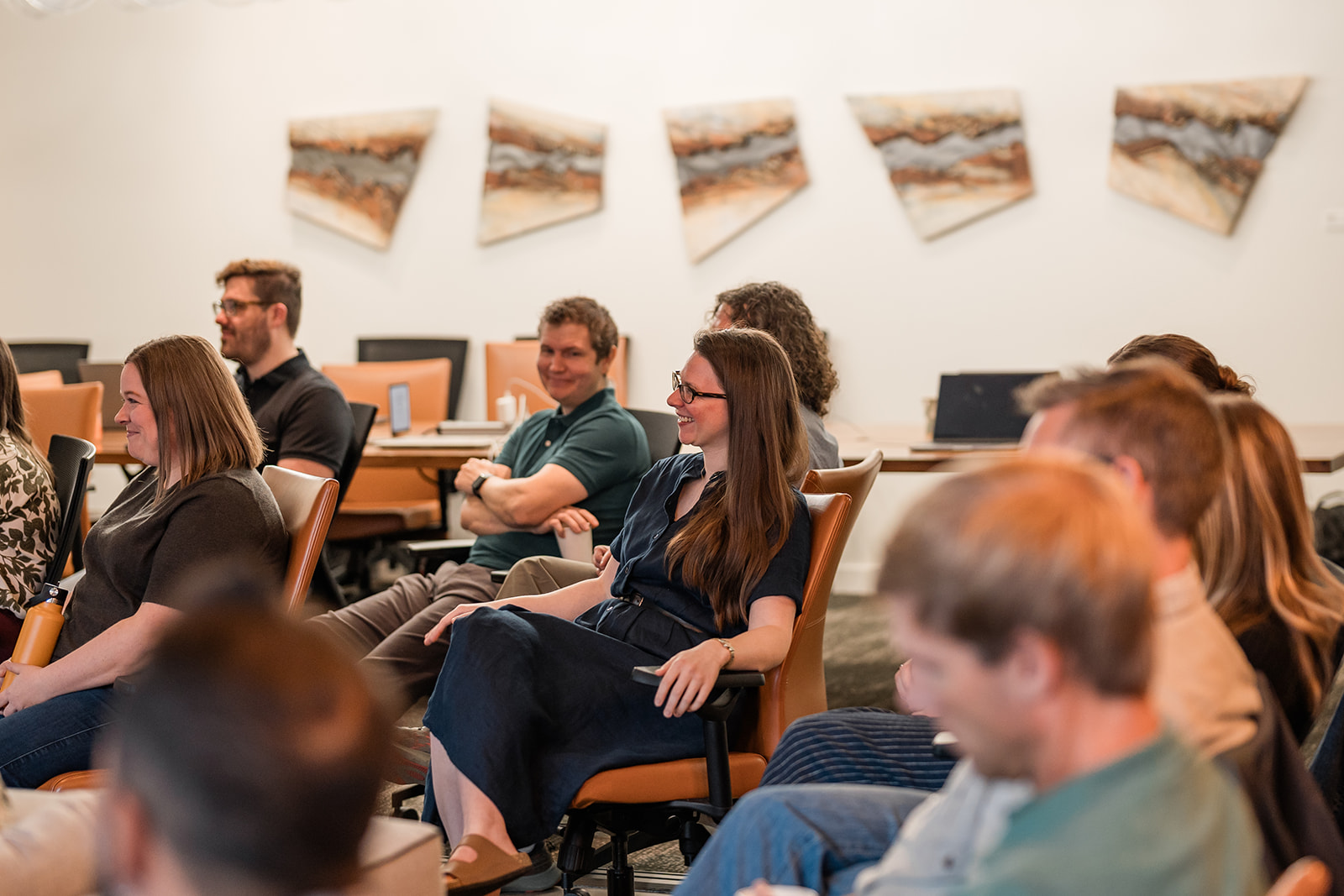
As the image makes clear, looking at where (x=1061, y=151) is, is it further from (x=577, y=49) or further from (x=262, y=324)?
(x=262, y=324)

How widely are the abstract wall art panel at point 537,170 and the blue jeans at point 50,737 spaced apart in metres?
4.07

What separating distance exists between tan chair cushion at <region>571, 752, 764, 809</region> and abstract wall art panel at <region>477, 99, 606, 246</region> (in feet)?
13.6

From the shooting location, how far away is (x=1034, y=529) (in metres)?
0.84

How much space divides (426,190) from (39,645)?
162 inches

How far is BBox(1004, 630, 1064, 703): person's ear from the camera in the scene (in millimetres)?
851

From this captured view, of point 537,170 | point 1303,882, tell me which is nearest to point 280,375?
point 537,170

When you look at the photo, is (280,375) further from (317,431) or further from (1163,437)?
(1163,437)

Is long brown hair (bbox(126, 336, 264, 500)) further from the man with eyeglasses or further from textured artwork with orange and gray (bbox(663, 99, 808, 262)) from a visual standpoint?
textured artwork with orange and gray (bbox(663, 99, 808, 262))

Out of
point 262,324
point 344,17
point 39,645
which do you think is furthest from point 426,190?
point 39,645

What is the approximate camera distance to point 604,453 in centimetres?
303

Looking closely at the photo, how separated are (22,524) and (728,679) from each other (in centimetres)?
160

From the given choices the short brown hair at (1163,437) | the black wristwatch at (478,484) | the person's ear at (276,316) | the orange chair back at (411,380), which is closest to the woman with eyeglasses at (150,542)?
the black wristwatch at (478,484)

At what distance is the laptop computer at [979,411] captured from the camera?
12.6 feet

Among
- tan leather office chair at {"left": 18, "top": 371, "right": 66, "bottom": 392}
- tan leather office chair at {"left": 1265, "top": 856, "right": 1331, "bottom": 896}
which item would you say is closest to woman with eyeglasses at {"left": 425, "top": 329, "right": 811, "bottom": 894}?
tan leather office chair at {"left": 1265, "top": 856, "right": 1331, "bottom": 896}
